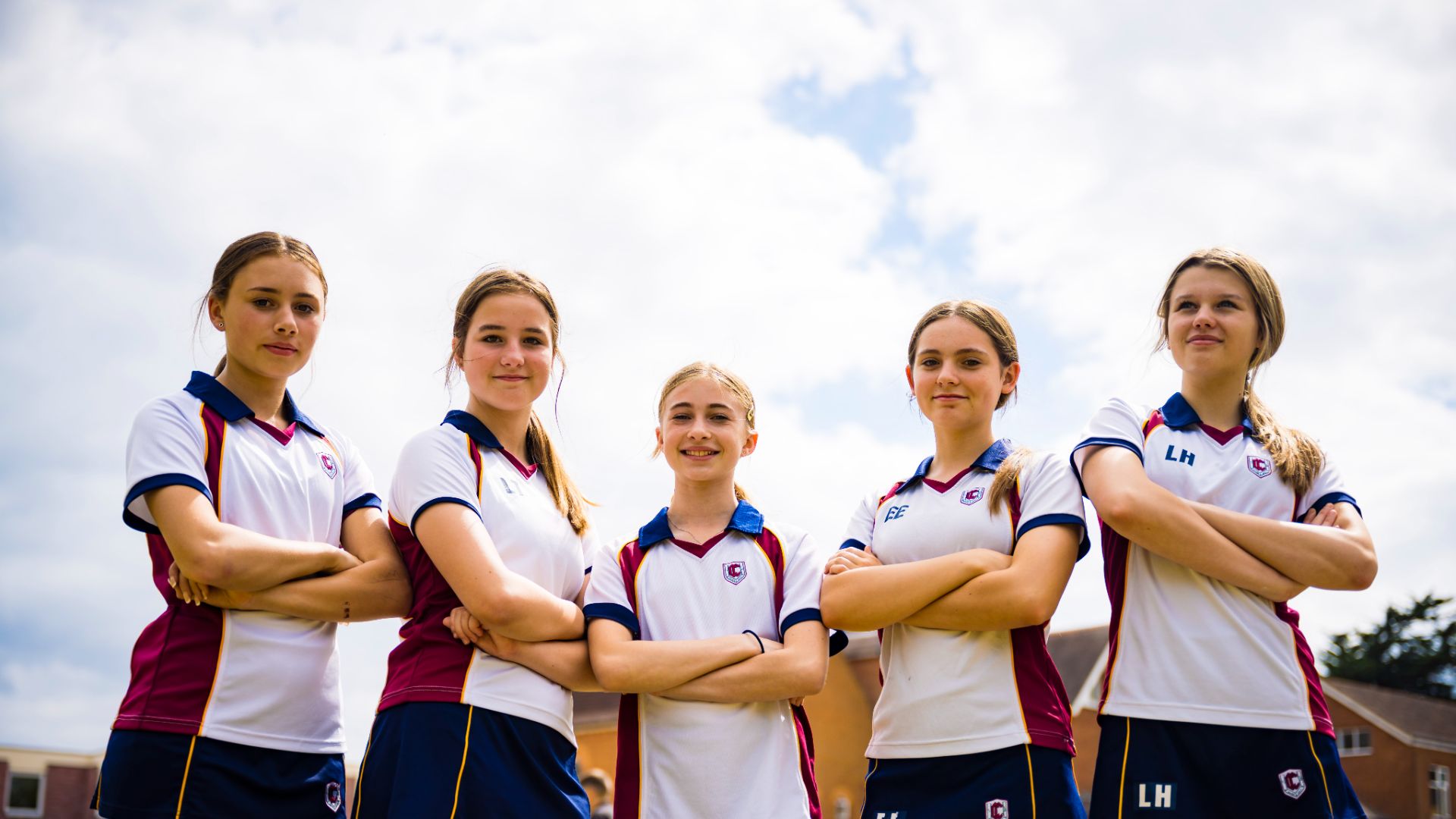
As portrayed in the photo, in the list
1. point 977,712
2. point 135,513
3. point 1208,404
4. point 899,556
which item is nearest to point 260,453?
point 135,513

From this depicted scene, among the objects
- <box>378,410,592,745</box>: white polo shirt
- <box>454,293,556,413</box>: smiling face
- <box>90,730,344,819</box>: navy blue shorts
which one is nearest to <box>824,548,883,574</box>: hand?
<box>378,410,592,745</box>: white polo shirt

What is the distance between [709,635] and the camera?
430 cm

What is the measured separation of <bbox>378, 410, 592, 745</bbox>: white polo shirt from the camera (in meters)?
3.99

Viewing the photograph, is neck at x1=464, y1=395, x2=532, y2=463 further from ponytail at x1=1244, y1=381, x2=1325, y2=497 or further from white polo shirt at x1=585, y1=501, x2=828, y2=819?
ponytail at x1=1244, y1=381, x2=1325, y2=497

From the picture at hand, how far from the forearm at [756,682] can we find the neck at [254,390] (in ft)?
5.89

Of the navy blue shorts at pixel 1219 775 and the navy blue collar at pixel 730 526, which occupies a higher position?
the navy blue collar at pixel 730 526

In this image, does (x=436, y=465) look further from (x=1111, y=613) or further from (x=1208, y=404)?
(x=1208, y=404)

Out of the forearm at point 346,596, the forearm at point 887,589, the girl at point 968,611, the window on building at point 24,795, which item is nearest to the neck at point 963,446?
the girl at point 968,611

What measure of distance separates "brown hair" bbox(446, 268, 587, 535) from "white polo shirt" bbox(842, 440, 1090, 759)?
1.19 meters

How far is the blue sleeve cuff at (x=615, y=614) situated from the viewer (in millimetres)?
4273

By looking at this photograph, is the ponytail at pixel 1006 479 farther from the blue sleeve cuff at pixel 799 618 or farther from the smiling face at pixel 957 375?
the blue sleeve cuff at pixel 799 618

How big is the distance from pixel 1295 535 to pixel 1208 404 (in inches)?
26.2

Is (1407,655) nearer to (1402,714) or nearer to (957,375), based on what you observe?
(1402,714)

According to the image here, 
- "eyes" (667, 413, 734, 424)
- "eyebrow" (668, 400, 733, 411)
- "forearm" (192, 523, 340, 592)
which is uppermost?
"eyebrow" (668, 400, 733, 411)
